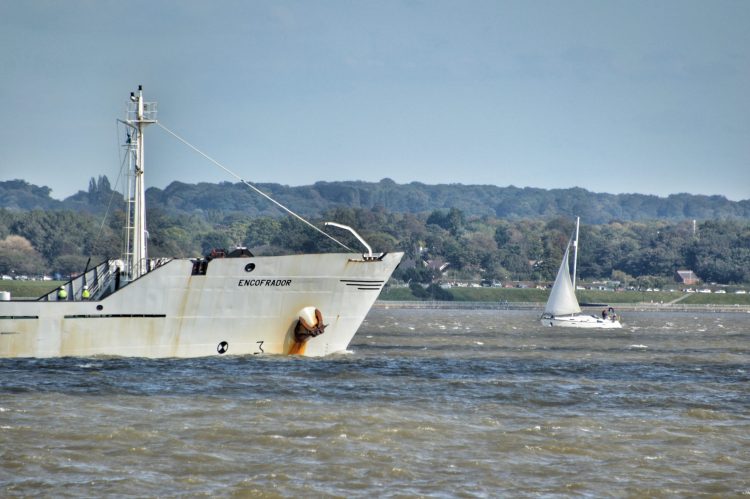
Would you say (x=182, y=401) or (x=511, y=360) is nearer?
(x=182, y=401)

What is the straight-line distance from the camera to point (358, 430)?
2933 cm

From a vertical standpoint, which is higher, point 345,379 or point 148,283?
point 148,283

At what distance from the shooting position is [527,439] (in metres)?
28.6

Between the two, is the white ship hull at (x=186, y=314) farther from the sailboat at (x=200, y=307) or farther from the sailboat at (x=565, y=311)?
the sailboat at (x=565, y=311)

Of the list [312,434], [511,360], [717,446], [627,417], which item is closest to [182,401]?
[312,434]

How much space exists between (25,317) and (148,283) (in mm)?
4670

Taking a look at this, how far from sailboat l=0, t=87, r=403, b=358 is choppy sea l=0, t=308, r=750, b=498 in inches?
44.6

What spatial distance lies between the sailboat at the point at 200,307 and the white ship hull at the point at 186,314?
0.04 meters

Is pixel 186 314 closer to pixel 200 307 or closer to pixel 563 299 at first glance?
pixel 200 307

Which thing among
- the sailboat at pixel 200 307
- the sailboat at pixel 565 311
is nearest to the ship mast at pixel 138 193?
the sailboat at pixel 200 307

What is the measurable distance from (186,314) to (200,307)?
0.57 m

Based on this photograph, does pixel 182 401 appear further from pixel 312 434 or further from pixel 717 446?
pixel 717 446

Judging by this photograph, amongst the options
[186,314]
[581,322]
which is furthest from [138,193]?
[581,322]

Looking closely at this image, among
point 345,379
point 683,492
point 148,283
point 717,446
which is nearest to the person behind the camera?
point 683,492
